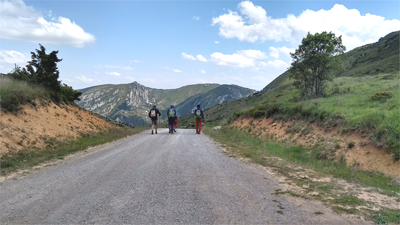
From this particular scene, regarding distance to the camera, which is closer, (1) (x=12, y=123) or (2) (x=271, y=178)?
(2) (x=271, y=178)

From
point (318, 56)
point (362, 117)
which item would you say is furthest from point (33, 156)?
point (318, 56)

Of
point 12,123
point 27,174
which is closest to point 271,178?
point 27,174

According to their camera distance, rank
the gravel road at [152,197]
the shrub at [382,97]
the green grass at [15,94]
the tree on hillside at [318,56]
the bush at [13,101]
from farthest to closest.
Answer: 1. the tree on hillside at [318,56]
2. the shrub at [382,97]
3. the green grass at [15,94]
4. the bush at [13,101]
5. the gravel road at [152,197]

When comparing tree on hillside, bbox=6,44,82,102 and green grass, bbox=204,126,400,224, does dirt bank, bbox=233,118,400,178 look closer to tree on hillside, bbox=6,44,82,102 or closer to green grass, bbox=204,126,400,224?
green grass, bbox=204,126,400,224

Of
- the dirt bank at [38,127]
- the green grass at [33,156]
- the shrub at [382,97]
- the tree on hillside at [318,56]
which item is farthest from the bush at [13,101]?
the tree on hillside at [318,56]

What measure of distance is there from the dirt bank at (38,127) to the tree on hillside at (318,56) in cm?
1937

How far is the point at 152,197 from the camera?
17.0 feet

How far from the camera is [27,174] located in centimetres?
727

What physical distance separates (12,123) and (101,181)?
8139mm

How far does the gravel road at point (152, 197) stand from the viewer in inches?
169

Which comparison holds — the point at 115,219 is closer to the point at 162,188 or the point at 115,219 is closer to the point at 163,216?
the point at 163,216

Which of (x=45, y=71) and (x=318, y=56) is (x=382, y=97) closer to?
(x=318, y=56)

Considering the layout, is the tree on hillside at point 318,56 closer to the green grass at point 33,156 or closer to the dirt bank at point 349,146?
the dirt bank at point 349,146

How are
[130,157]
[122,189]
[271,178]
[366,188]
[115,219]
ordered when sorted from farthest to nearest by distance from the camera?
1. [130,157]
2. [271,178]
3. [366,188]
4. [122,189]
5. [115,219]
